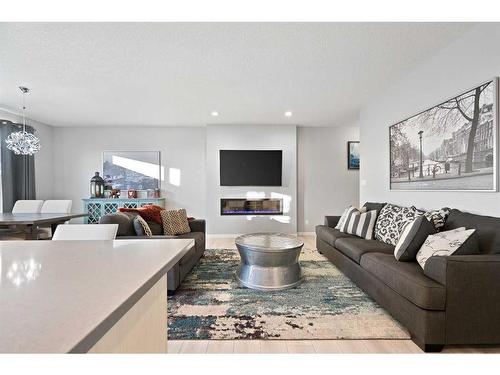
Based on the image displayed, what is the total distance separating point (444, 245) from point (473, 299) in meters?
0.39

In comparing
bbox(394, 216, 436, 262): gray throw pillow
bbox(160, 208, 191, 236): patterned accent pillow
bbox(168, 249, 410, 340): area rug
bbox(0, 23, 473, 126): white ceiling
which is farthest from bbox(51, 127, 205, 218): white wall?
bbox(394, 216, 436, 262): gray throw pillow

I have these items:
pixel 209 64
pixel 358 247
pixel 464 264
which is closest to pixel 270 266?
pixel 358 247

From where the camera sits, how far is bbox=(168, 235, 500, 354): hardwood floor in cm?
167

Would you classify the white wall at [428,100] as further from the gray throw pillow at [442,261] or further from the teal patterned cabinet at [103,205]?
the teal patterned cabinet at [103,205]

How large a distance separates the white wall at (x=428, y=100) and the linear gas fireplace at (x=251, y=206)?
1887 mm

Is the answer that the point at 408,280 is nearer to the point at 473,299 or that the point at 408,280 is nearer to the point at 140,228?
the point at 473,299

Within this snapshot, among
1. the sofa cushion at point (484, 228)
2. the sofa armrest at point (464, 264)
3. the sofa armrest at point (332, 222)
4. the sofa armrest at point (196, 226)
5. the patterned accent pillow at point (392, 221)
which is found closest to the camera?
the sofa armrest at point (464, 264)

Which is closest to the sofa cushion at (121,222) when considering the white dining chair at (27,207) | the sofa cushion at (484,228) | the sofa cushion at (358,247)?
the white dining chair at (27,207)

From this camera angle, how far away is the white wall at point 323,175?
578 centimetres

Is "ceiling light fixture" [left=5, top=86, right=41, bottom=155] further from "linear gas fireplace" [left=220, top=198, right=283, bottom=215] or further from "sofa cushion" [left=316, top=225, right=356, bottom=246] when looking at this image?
"sofa cushion" [left=316, top=225, right=356, bottom=246]

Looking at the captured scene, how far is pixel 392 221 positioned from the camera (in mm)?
2834

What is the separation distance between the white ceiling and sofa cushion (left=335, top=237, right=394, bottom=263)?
6.64ft
